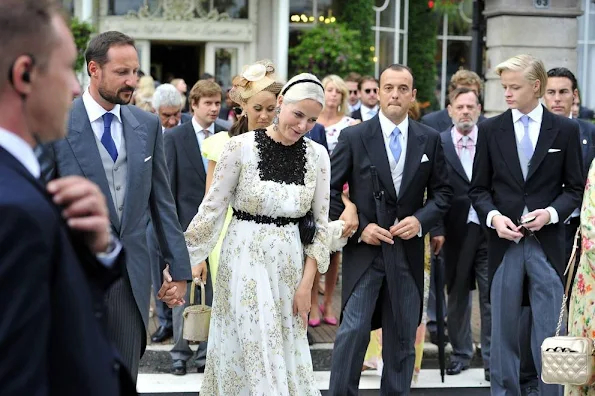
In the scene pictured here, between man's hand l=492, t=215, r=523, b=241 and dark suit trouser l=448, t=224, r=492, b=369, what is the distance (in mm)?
1901

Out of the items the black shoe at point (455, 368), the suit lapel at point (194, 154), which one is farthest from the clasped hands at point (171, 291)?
the black shoe at point (455, 368)

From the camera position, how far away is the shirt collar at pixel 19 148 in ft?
7.80

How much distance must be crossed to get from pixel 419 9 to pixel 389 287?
20193 millimetres

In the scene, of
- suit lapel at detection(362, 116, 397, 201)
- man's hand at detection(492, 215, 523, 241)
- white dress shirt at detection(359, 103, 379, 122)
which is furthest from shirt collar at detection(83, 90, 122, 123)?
white dress shirt at detection(359, 103, 379, 122)

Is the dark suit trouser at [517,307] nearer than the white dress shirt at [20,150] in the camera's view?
No

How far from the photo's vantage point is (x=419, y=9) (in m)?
26.6

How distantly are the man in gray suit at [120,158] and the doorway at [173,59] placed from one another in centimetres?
1934

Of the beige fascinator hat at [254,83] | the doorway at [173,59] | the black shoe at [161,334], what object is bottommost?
the black shoe at [161,334]

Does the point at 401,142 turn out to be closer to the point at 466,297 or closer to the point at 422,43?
the point at 466,297

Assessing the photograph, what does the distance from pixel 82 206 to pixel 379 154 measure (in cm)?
488

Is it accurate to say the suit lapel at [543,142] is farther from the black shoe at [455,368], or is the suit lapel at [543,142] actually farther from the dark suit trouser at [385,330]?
the black shoe at [455,368]

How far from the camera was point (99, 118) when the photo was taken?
220 inches

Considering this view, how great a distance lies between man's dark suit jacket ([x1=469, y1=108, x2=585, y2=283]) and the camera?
7266 mm

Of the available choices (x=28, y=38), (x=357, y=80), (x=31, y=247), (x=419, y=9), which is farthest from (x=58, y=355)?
(x=419, y=9)
